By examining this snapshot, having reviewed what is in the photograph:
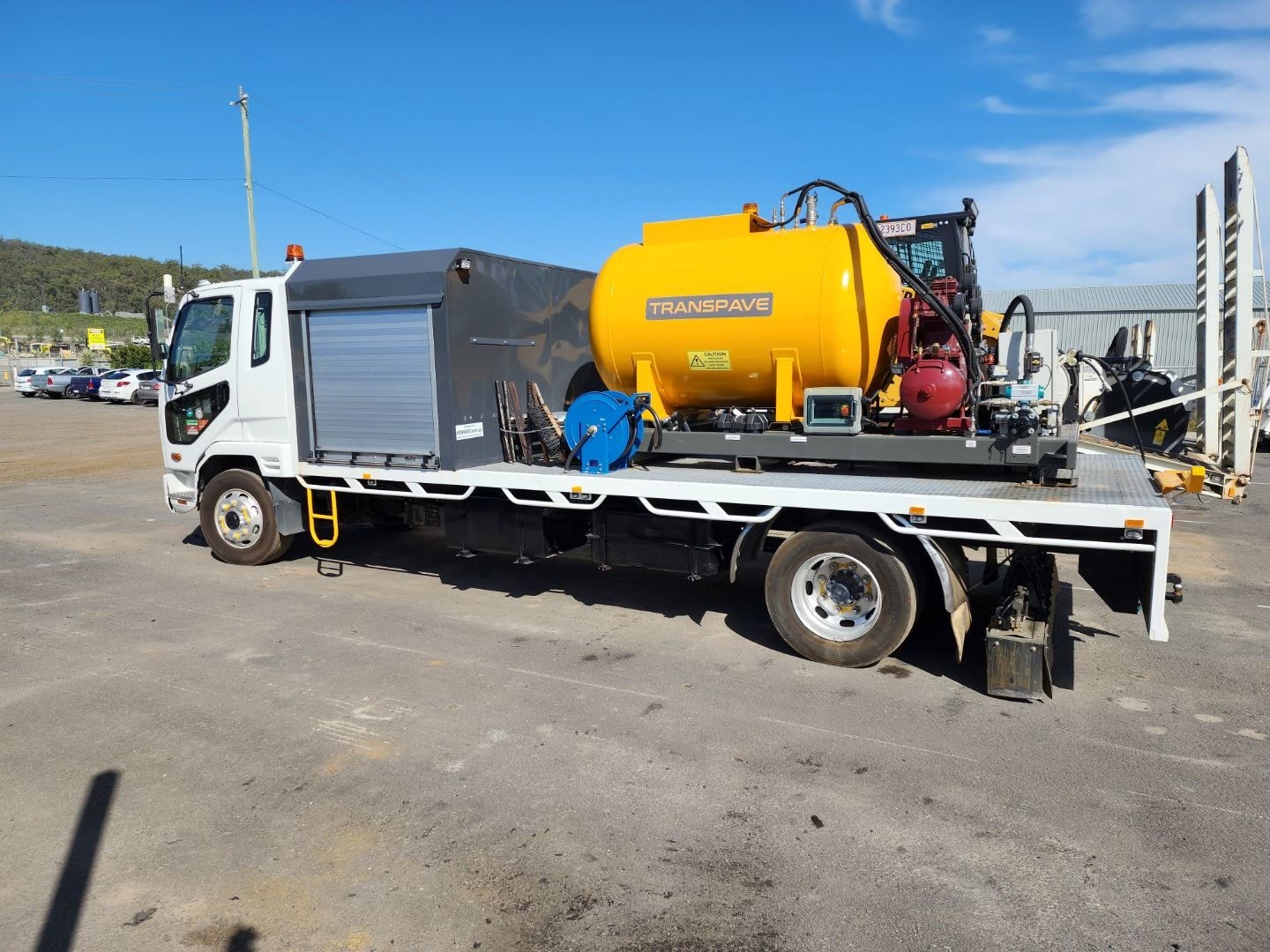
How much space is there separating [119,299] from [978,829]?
109 meters

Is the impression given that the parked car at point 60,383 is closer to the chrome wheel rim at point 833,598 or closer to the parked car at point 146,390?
the parked car at point 146,390

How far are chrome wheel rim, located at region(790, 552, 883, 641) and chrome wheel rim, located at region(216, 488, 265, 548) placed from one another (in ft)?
17.5

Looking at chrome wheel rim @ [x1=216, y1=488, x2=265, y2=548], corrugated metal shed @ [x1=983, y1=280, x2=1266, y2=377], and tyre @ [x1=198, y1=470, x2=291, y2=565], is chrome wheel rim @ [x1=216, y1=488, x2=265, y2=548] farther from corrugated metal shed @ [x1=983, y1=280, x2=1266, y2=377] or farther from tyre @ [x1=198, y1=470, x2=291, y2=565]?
corrugated metal shed @ [x1=983, y1=280, x2=1266, y2=377]

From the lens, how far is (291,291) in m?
7.46

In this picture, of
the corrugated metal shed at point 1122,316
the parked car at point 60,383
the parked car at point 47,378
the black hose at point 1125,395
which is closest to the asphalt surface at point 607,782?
the black hose at point 1125,395

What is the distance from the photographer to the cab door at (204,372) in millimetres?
8055

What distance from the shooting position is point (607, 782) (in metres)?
4.12

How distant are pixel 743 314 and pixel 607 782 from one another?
343 cm

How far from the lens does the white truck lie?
16.6 feet

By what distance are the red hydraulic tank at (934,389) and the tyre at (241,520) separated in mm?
5808

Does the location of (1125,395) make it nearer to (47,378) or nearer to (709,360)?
A: (709,360)

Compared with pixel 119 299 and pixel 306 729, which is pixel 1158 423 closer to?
pixel 306 729

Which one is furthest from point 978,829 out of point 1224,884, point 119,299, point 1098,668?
point 119,299

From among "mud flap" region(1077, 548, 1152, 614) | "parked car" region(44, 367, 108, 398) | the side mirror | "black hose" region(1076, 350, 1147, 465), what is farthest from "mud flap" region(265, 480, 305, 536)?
"parked car" region(44, 367, 108, 398)
